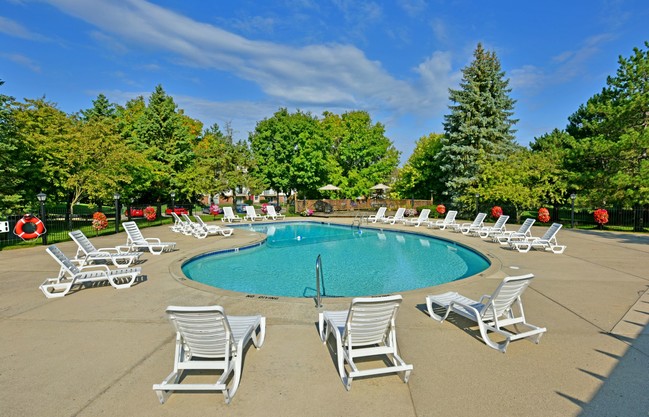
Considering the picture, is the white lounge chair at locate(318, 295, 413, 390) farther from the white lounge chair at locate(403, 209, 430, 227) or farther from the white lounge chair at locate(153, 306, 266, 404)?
the white lounge chair at locate(403, 209, 430, 227)

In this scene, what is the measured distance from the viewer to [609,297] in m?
6.08

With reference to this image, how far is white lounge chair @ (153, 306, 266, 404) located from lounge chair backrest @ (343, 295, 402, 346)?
3.77 feet

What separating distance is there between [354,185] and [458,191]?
12.4 metres

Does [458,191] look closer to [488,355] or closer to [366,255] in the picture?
[366,255]

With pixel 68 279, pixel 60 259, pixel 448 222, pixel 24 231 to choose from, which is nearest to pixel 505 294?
pixel 60 259

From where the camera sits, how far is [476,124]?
2586cm

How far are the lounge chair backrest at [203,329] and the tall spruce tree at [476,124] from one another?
24032 millimetres

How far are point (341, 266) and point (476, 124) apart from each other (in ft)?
67.7

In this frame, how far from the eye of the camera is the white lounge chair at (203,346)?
10.1 feet

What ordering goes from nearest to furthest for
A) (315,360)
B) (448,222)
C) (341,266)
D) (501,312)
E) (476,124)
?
(315,360) → (501,312) → (341,266) → (448,222) → (476,124)

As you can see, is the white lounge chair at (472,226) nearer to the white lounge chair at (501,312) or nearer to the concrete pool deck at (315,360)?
the concrete pool deck at (315,360)

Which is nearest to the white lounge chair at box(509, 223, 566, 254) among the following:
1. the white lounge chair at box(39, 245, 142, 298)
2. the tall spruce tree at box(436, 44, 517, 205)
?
the white lounge chair at box(39, 245, 142, 298)

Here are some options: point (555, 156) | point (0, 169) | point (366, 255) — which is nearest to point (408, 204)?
point (555, 156)

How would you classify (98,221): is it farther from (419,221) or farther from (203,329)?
(419,221)
